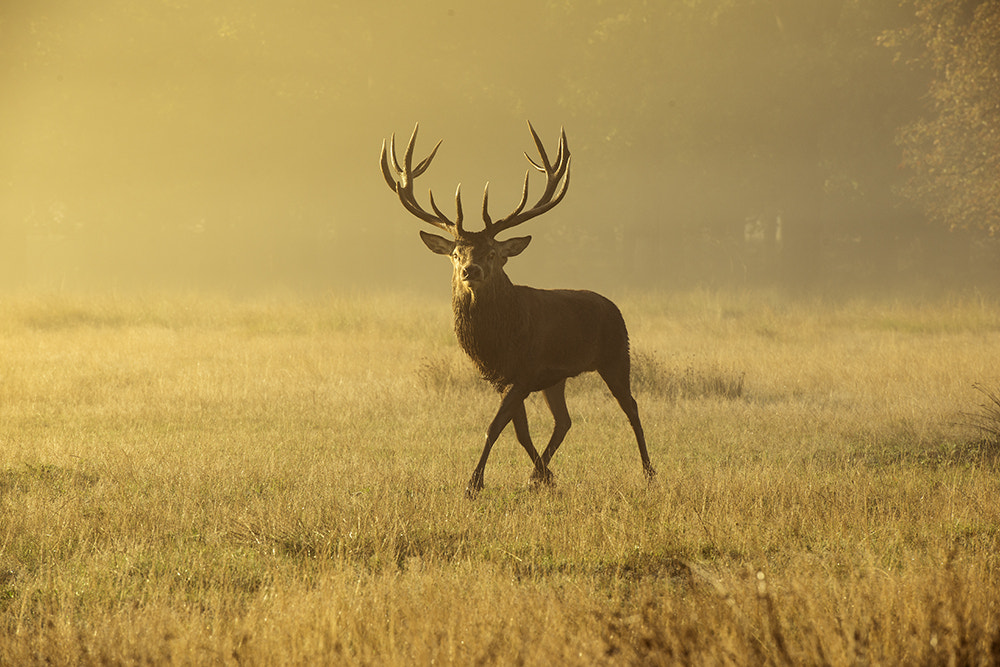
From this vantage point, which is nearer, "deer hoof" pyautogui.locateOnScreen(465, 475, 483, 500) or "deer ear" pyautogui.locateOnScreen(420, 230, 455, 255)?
"deer hoof" pyautogui.locateOnScreen(465, 475, 483, 500)

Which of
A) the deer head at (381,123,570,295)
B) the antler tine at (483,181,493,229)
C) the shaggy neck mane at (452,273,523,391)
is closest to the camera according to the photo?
the antler tine at (483,181,493,229)

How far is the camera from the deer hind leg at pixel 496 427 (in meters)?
6.80

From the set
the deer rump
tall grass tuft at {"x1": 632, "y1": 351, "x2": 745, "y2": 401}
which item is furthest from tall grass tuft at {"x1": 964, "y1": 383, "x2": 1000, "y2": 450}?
the deer rump

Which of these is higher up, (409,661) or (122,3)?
(122,3)

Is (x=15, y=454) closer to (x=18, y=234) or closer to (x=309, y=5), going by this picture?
(x=309, y=5)

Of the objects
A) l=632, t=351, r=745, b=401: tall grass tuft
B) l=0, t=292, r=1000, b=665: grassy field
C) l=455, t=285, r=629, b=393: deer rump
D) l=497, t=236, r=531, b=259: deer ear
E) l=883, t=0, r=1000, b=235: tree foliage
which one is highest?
l=883, t=0, r=1000, b=235: tree foliage

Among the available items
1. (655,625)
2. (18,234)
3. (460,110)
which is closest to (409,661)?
(655,625)

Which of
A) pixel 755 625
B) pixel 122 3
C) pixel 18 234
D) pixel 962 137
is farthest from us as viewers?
pixel 18 234

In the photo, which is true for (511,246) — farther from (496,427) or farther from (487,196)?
(496,427)

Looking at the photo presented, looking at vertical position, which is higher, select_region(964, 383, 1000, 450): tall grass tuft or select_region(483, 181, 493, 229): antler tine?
select_region(483, 181, 493, 229): antler tine

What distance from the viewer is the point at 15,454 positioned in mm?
8016

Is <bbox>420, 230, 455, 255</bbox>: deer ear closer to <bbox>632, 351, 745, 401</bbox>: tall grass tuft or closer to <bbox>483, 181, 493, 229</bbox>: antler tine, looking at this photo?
<bbox>483, 181, 493, 229</bbox>: antler tine

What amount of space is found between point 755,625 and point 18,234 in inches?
1642

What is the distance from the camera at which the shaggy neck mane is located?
695 centimetres
